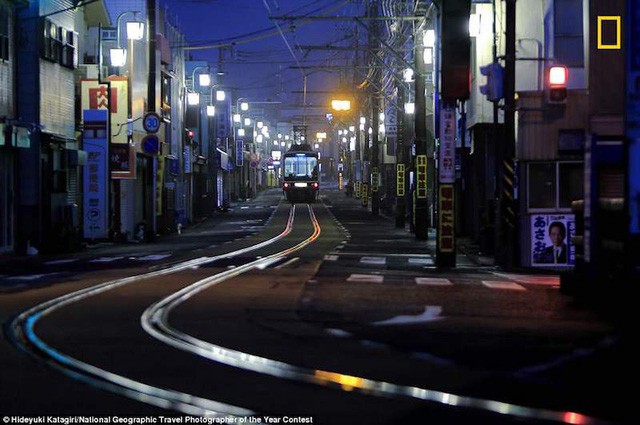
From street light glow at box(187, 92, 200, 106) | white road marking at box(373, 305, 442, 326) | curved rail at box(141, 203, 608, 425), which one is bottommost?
white road marking at box(373, 305, 442, 326)

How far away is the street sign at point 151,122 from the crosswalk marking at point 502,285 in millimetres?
20007

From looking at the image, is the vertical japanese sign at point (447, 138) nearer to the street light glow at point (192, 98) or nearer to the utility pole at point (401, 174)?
the utility pole at point (401, 174)

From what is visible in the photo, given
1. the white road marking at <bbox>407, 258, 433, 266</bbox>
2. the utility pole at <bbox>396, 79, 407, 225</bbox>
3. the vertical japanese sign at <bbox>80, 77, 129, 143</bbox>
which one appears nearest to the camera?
the white road marking at <bbox>407, 258, 433, 266</bbox>

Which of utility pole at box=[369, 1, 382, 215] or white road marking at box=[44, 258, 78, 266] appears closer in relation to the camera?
white road marking at box=[44, 258, 78, 266]

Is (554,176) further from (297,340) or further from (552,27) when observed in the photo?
(297,340)

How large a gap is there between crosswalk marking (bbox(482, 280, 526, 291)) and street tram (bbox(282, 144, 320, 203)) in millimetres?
65507

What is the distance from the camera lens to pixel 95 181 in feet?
127

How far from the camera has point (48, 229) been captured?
33.0m

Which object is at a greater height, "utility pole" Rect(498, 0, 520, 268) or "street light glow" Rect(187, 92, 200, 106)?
"street light glow" Rect(187, 92, 200, 106)

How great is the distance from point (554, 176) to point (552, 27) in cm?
648

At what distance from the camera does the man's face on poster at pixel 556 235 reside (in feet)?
87.5

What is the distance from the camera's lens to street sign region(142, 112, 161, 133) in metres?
38.1

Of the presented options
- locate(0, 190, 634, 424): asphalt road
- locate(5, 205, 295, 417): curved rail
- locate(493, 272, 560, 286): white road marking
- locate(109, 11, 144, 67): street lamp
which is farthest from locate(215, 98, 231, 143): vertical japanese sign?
locate(5, 205, 295, 417): curved rail

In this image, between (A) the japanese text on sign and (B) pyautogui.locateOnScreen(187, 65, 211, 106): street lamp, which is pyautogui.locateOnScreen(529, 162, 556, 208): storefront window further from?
(B) pyautogui.locateOnScreen(187, 65, 211, 106): street lamp
